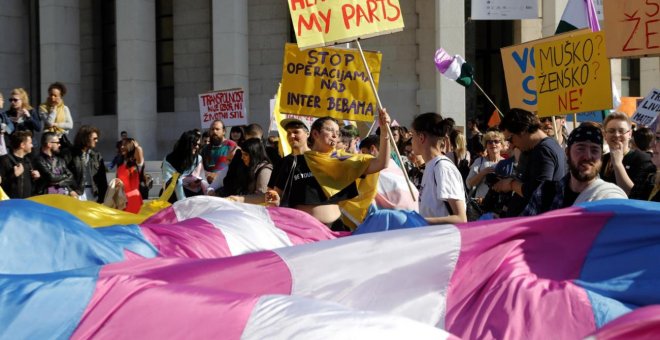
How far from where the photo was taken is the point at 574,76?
31.2 feet

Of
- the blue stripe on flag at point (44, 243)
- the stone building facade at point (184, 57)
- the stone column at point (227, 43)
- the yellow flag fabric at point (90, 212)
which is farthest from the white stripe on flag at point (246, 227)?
the stone column at point (227, 43)

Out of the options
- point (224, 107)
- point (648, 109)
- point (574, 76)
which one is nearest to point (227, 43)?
point (224, 107)

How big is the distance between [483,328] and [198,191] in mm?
8860

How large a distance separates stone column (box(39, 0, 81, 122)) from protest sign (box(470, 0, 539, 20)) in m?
11.6

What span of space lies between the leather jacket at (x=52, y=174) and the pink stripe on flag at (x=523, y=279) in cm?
931

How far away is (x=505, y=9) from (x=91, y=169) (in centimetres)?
703

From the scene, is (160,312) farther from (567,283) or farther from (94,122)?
(94,122)

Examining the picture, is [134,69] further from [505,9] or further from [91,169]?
[505,9]

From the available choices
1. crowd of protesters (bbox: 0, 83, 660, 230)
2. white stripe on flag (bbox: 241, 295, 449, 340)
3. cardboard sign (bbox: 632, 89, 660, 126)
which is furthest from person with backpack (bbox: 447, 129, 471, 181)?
white stripe on flag (bbox: 241, 295, 449, 340)

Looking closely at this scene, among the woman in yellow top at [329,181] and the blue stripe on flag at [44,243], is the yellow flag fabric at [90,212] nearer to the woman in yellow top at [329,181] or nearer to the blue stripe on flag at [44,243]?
the woman in yellow top at [329,181]

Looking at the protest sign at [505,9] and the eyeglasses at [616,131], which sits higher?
the protest sign at [505,9]

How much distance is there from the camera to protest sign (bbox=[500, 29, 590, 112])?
11195mm

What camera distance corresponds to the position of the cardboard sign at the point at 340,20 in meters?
8.96

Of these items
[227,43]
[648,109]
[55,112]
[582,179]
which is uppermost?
[227,43]
